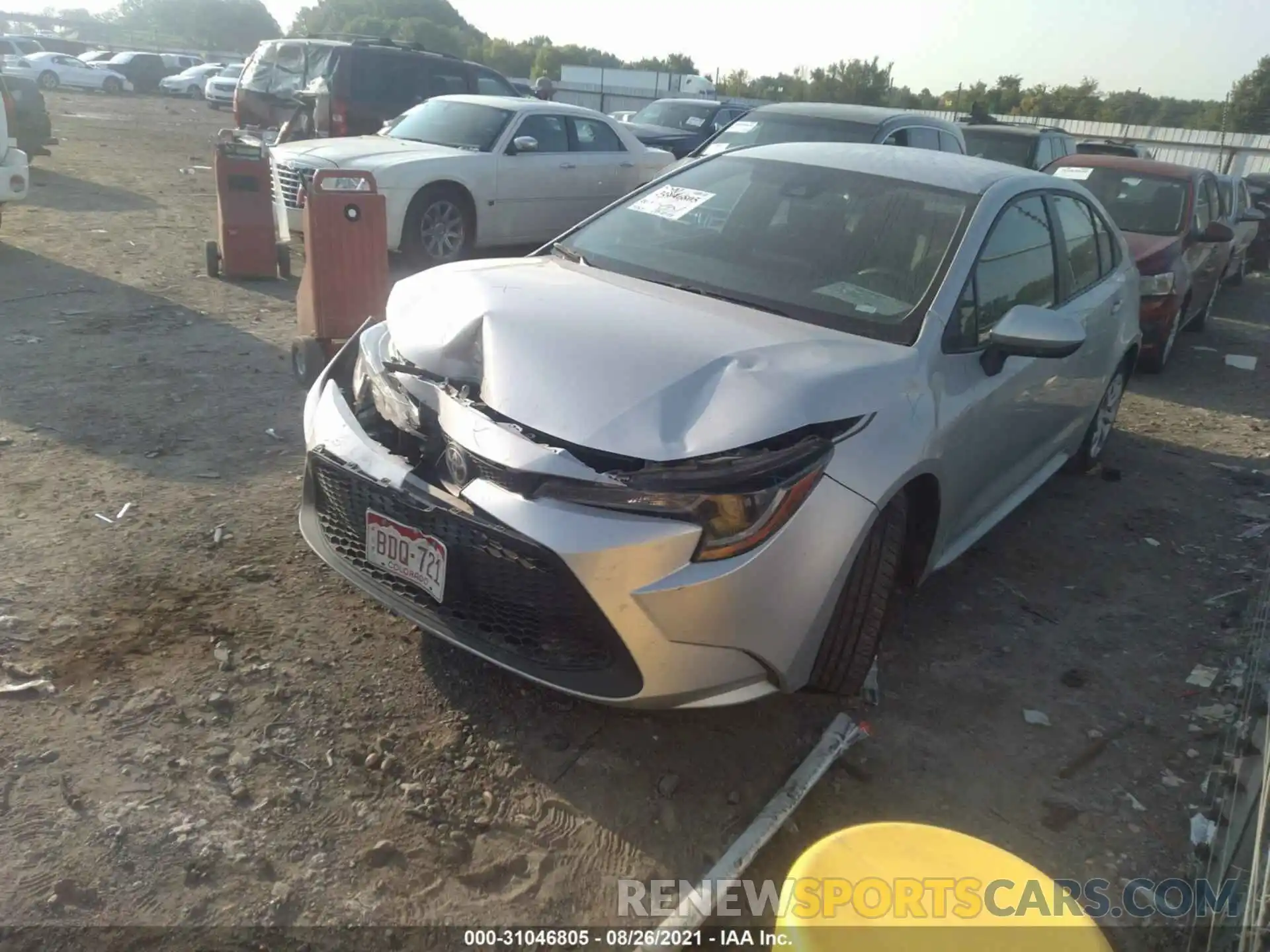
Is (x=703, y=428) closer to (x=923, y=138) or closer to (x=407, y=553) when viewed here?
(x=407, y=553)

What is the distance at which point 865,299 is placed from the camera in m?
3.35

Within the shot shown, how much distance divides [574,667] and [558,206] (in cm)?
794

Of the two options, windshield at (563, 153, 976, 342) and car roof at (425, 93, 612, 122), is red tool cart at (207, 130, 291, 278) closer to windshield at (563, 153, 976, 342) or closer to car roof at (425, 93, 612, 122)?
car roof at (425, 93, 612, 122)

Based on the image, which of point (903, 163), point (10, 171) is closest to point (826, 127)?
point (903, 163)

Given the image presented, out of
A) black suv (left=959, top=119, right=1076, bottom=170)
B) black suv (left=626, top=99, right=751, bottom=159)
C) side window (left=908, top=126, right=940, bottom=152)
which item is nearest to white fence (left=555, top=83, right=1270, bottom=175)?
black suv (left=626, top=99, right=751, bottom=159)

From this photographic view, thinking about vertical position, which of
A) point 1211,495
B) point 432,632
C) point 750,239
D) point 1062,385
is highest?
point 750,239

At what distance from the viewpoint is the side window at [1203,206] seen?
8641 millimetres

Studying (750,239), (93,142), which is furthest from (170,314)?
(93,142)

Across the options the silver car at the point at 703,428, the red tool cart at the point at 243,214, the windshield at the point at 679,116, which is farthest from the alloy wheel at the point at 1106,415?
the windshield at the point at 679,116

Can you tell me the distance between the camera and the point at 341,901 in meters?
2.27

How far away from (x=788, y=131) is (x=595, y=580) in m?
7.85

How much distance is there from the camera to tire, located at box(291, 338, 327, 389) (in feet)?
18.1

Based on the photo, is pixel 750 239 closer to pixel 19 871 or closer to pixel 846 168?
pixel 846 168

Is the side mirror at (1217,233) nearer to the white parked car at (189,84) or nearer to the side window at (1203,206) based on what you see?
the side window at (1203,206)
